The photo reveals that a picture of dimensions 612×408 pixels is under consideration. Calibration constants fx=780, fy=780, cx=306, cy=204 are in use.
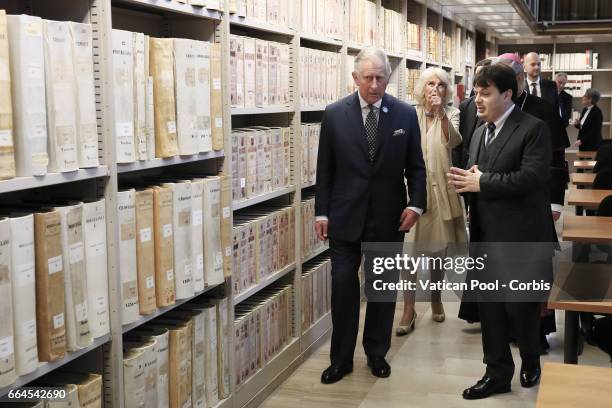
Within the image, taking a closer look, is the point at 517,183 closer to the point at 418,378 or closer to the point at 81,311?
the point at 418,378

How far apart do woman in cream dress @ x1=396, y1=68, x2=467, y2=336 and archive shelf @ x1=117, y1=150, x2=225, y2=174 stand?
1728 mm

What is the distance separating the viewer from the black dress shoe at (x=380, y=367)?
3.92m

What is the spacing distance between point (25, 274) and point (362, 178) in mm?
2049

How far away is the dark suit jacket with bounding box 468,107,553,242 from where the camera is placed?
10.8ft

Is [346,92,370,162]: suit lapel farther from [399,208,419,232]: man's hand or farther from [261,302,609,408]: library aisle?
[261,302,609,408]: library aisle

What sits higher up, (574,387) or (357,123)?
(357,123)

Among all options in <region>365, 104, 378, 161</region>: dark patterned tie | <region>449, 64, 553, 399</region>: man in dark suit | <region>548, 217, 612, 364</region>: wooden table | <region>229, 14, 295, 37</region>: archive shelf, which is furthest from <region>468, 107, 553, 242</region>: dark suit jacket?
<region>229, 14, 295, 37</region>: archive shelf

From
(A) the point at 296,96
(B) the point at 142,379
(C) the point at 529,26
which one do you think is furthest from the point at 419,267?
(C) the point at 529,26

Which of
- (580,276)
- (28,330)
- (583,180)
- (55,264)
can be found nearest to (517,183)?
(580,276)

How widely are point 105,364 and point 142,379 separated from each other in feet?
0.62

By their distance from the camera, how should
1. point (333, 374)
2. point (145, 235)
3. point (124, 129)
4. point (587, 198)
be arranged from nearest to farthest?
point (124, 129) < point (145, 235) < point (333, 374) < point (587, 198)

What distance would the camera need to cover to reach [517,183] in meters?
3.29

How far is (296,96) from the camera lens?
403 cm

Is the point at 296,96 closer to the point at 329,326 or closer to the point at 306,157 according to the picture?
the point at 306,157
